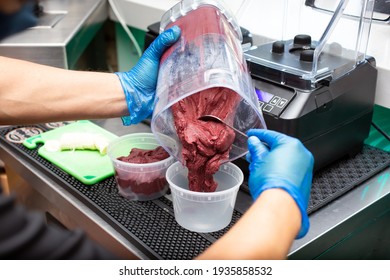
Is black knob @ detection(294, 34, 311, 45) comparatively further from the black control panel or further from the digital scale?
the black control panel

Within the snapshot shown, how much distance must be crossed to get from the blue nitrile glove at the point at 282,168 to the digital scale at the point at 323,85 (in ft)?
0.64

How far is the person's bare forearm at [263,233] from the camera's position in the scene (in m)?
0.75

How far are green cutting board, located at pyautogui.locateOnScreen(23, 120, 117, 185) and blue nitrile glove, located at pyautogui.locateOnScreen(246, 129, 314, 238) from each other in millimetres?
519

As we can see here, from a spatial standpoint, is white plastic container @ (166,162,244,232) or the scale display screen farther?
the scale display screen

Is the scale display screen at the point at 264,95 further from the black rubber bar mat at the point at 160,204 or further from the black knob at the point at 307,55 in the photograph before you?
the black rubber bar mat at the point at 160,204

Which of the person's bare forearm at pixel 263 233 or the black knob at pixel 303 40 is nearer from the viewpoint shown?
the person's bare forearm at pixel 263 233

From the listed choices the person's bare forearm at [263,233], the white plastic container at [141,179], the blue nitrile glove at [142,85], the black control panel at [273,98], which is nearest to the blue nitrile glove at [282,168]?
the person's bare forearm at [263,233]

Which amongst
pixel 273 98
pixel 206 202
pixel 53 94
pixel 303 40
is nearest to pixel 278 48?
pixel 303 40

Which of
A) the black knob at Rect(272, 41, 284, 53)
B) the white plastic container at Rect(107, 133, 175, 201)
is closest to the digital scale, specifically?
the black knob at Rect(272, 41, 284, 53)

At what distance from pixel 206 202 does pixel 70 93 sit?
553 millimetres

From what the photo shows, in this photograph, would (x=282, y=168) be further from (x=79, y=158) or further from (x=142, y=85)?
(x=79, y=158)

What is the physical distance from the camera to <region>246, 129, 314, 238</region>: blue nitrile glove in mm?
882

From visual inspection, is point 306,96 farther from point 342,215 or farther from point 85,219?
point 85,219
